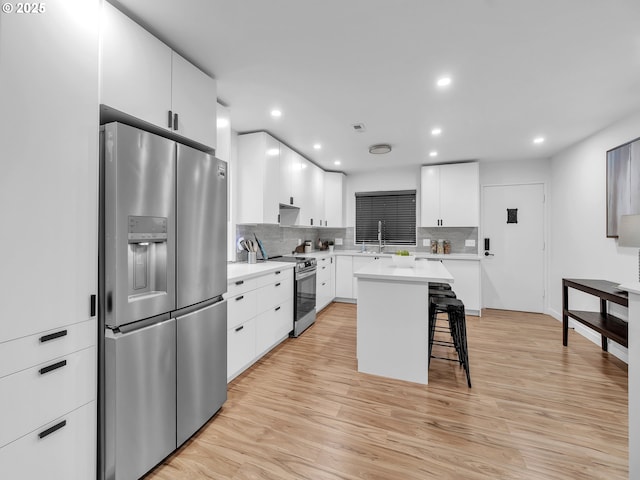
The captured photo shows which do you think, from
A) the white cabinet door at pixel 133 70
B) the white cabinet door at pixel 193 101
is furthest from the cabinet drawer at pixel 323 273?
the white cabinet door at pixel 133 70

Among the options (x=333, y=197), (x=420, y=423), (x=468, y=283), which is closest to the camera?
(x=420, y=423)

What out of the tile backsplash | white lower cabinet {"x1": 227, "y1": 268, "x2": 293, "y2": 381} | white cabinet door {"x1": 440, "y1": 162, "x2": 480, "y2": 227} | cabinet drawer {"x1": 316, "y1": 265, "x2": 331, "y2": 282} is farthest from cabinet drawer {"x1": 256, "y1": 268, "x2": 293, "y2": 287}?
white cabinet door {"x1": 440, "y1": 162, "x2": 480, "y2": 227}

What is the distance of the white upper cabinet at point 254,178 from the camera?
10.8ft

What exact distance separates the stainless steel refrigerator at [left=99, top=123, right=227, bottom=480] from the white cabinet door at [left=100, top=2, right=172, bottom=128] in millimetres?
227

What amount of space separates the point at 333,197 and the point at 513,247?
3.26m

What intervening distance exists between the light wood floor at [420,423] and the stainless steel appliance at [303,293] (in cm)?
60

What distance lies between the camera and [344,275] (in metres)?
5.35

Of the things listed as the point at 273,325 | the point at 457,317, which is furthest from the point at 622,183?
the point at 273,325

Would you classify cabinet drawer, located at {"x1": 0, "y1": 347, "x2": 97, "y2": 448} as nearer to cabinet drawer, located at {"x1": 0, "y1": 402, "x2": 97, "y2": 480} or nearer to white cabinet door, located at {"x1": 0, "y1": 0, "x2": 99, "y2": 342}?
cabinet drawer, located at {"x1": 0, "y1": 402, "x2": 97, "y2": 480}

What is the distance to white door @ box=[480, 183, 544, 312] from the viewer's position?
15.4 feet

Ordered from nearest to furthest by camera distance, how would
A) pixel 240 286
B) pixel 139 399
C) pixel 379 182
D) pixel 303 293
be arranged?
pixel 139 399 < pixel 240 286 < pixel 303 293 < pixel 379 182

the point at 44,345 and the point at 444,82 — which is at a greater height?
the point at 444,82

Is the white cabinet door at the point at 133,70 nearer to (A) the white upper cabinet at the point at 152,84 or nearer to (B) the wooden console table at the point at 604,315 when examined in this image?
(A) the white upper cabinet at the point at 152,84

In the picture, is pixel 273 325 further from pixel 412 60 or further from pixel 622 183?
pixel 622 183
